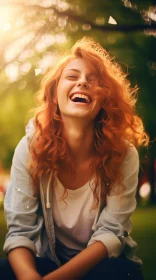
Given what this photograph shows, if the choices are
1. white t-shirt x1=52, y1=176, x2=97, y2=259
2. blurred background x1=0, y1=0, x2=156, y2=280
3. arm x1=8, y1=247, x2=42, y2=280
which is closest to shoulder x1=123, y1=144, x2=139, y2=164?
white t-shirt x1=52, y1=176, x2=97, y2=259

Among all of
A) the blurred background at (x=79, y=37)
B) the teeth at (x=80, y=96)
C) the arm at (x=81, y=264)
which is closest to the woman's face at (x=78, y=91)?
the teeth at (x=80, y=96)

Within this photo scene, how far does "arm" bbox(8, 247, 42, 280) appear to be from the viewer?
247 centimetres

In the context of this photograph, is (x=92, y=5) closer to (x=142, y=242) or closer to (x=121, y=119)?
(x=142, y=242)

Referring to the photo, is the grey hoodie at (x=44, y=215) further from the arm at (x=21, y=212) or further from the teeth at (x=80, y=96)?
the teeth at (x=80, y=96)

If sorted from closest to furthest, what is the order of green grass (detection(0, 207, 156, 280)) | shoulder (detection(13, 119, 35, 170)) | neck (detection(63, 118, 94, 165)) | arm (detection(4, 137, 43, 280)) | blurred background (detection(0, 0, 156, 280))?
1. arm (detection(4, 137, 43, 280))
2. shoulder (detection(13, 119, 35, 170))
3. neck (detection(63, 118, 94, 165))
4. green grass (detection(0, 207, 156, 280))
5. blurred background (detection(0, 0, 156, 280))

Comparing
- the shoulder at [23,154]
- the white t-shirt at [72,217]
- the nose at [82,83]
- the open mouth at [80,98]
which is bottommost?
the white t-shirt at [72,217]

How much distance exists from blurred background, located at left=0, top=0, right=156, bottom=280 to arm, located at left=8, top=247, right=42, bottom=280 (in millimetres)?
2490

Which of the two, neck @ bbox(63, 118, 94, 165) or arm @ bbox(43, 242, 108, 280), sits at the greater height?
neck @ bbox(63, 118, 94, 165)

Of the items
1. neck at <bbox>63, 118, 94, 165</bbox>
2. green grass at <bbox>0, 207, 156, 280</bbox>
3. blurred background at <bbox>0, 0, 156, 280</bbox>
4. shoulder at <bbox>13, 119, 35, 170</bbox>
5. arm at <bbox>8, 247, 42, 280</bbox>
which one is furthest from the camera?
blurred background at <bbox>0, 0, 156, 280</bbox>

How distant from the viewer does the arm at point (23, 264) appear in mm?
2469

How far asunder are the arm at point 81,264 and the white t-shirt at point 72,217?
15 centimetres

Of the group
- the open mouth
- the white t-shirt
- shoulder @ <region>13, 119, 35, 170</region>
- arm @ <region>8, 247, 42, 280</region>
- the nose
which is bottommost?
arm @ <region>8, 247, 42, 280</region>

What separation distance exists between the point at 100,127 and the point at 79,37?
4.88 metres

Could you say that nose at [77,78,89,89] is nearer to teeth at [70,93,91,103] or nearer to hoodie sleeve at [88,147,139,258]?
teeth at [70,93,91,103]
